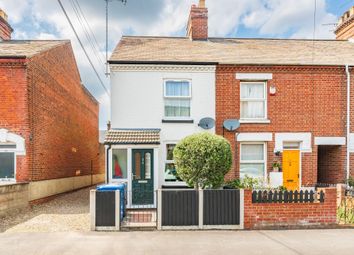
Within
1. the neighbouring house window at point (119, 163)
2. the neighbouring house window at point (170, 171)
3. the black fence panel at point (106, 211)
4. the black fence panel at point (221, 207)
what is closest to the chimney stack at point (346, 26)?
the neighbouring house window at point (170, 171)

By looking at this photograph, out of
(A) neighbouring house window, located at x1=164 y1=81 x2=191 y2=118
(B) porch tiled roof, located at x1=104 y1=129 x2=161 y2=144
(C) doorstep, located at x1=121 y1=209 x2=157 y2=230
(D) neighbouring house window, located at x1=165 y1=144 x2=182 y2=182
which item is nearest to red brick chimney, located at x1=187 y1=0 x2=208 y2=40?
(A) neighbouring house window, located at x1=164 y1=81 x2=191 y2=118

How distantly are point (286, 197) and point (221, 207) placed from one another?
1.98m

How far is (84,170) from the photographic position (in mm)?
23281

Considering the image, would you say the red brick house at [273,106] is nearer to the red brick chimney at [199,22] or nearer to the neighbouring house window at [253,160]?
the neighbouring house window at [253,160]

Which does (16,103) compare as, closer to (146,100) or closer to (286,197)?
(146,100)

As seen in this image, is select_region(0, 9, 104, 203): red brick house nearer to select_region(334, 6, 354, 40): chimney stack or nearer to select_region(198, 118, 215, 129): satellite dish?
select_region(198, 118, 215, 129): satellite dish

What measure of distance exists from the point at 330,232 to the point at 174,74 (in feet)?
27.5

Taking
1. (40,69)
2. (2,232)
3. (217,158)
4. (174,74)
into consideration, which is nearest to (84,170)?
(40,69)

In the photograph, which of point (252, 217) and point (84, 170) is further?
point (84, 170)

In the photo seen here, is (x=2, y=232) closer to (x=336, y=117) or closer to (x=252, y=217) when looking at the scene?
(x=252, y=217)

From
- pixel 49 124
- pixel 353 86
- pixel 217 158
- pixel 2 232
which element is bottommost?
pixel 2 232

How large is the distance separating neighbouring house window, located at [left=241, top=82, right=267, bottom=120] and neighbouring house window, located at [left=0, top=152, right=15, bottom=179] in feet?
32.0

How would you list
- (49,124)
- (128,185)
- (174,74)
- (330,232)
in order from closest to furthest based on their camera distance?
(330,232) < (128,185) < (174,74) < (49,124)

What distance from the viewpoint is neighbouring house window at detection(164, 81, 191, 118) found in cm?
1415
